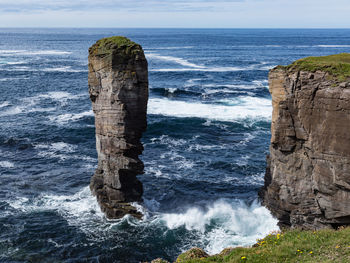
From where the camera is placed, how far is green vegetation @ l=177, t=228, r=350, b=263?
18.0m

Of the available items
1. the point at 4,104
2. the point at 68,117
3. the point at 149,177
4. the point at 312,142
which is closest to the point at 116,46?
the point at 149,177

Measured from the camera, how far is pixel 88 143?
52.4 meters

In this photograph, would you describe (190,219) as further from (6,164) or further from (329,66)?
(6,164)

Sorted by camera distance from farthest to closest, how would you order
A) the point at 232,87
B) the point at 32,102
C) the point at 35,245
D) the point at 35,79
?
1. the point at 35,79
2. the point at 232,87
3. the point at 32,102
4. the point at 35,245

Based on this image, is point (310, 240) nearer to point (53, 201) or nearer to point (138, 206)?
point (138, 206)

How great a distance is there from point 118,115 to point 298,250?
18895 mm

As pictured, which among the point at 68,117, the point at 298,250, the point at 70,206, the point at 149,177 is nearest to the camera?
the point at 298,250

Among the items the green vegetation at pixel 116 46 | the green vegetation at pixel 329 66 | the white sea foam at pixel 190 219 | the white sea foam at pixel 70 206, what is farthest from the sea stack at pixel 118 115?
the green vegetation at pixel 329 66

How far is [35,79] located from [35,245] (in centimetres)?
7769

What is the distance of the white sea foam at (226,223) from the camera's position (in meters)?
29.5

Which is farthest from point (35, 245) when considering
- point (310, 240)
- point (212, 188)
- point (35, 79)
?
point (35, 79)

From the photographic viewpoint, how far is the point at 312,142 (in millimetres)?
25125

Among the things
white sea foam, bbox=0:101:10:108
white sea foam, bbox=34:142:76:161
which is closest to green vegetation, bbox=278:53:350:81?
white sea foam, bbox=34:142:76:161

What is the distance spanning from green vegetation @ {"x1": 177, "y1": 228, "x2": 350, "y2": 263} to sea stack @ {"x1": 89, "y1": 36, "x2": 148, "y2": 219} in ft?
46.7
